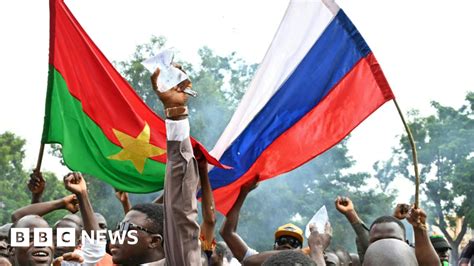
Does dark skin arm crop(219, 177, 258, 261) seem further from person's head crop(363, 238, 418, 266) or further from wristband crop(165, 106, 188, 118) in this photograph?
wristband crop(165, 106, 188, 118)

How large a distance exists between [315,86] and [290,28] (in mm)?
457

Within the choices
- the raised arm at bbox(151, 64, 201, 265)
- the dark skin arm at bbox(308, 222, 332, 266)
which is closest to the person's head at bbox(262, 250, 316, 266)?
the raised arm at bbox(151, 64, 201, 265)

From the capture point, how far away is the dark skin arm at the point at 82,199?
5730 mm

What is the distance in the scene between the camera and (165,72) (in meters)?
3.74

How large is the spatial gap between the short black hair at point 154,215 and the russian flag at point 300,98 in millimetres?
2390

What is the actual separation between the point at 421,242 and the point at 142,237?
5.54ft

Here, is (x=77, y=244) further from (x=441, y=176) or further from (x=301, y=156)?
(x=441, y=176)

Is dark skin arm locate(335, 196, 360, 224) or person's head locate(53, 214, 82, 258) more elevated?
person's head locate(53, 214, 82, 258)

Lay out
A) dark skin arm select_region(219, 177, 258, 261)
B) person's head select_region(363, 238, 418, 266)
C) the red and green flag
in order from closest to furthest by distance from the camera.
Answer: person's head select_region(363, 238, 418, 266)
dark skin arm select_region(219, 177, 258, 261)
the red and green flag

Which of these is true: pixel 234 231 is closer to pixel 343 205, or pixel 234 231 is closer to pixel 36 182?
pixel 343 205

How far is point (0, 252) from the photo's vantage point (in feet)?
21.8

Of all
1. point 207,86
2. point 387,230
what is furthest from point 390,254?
point 207,86

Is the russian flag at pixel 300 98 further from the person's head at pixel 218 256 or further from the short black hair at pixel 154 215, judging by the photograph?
the short black hair at pixel 154 215

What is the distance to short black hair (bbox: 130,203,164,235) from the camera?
4.30 m
